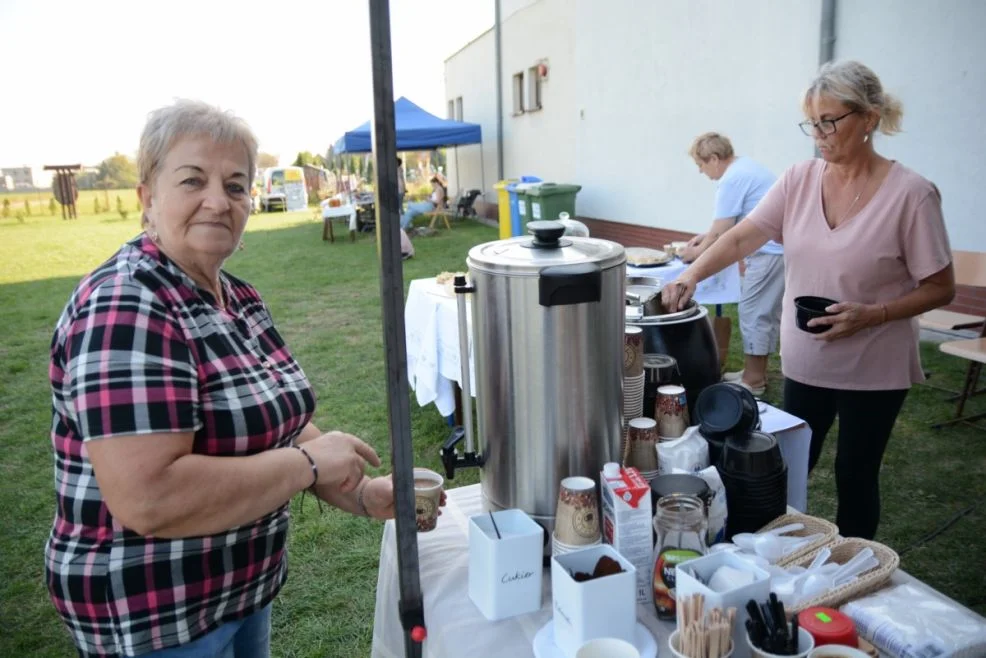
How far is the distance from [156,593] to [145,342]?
1.39 feet

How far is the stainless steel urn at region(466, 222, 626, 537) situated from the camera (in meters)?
1.23

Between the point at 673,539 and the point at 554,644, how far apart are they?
264 millimetres

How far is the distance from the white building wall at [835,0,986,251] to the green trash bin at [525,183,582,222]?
18.1 ft

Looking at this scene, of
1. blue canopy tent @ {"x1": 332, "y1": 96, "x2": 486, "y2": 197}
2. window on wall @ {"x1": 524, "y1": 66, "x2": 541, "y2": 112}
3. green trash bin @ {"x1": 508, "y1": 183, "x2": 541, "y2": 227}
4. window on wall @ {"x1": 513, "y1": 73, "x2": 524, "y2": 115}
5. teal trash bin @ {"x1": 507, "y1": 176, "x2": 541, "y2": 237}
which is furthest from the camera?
window on wall @ {"x1": 513, "y1": 73, "x2": 524, "y2": 115}

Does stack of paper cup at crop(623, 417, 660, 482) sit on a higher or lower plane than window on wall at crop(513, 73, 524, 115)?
lower

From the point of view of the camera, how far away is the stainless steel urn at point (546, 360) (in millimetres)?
1232

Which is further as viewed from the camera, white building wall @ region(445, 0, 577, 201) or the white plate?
white building wall @ region(445, 0, 577, 201)

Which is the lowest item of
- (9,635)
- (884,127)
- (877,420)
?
(9,635)

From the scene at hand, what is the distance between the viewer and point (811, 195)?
2.12 metres

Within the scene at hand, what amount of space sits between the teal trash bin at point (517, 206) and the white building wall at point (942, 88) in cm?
619

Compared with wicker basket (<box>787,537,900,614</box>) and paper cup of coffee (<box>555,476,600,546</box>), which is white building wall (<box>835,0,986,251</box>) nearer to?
wicker basket (<box>787,537,900,614</box>)

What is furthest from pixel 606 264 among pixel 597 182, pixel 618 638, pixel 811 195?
pixel 597 182

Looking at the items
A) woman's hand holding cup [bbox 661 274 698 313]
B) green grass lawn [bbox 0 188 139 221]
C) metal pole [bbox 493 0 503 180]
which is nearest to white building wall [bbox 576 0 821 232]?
metal pole [bbox 493 0 503 180]

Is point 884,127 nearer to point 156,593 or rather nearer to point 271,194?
point 156,593
